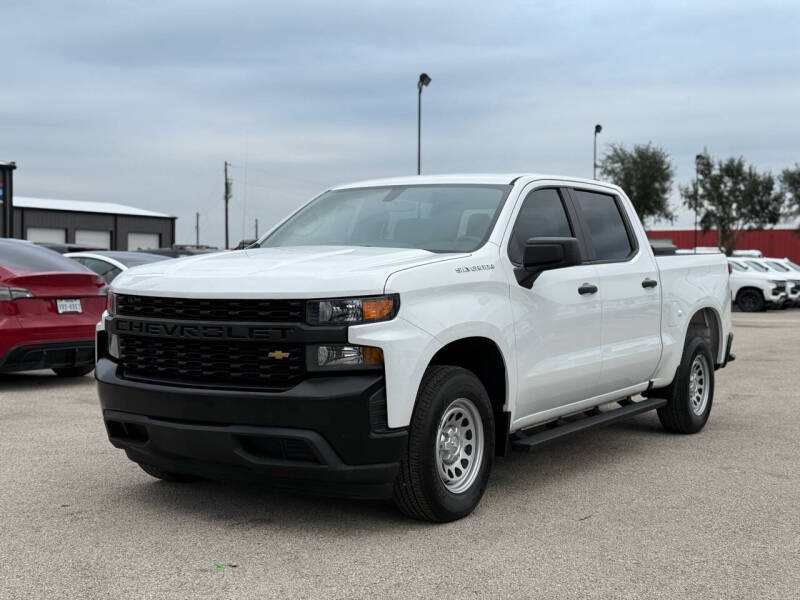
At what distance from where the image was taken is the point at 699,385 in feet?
26.8

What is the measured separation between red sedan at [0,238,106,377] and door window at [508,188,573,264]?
18.8ft

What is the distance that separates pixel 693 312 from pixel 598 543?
3.50 metres

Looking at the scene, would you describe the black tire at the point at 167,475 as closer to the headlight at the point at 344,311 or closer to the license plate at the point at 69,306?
the headlight at the point at 344,311

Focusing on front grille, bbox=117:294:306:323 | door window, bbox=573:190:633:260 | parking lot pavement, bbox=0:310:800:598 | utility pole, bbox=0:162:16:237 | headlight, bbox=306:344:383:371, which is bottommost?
parking lot pavement, bbox=0:310:800:598

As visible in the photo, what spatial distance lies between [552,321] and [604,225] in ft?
4.55

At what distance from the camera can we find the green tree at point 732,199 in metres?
62.5

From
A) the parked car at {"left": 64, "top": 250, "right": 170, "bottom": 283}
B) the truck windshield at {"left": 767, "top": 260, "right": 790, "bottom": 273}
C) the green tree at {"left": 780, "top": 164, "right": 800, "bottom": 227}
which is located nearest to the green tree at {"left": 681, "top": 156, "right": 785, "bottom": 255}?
the green tree at {"left": 780, "top": 164, "right": 800, "bottom": 227}

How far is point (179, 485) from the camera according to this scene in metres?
5.96

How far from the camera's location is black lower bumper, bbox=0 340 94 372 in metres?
9.74

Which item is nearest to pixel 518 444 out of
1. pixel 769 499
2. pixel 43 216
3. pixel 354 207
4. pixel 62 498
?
pixel 769 499

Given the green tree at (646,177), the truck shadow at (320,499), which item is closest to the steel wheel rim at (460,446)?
the truck shadow at (320,499)

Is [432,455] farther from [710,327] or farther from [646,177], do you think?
[646,177]

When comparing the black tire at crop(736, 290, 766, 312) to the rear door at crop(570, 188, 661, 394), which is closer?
the rear door at crop(570, 188, 661, 394)

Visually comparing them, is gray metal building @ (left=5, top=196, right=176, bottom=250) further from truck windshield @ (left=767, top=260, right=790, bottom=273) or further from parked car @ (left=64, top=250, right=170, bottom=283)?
parked car @ (left=64, top=250, right=170, bottom=283)
